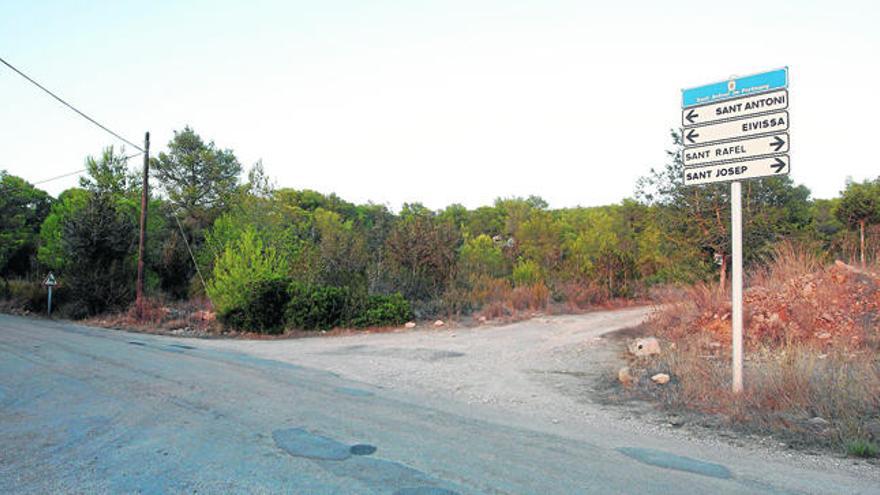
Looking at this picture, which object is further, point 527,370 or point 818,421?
point 527,370

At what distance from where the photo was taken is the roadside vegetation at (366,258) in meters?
18.4

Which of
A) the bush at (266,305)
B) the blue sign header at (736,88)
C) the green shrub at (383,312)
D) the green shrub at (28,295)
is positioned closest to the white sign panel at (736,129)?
the blue sign header at (736,88)

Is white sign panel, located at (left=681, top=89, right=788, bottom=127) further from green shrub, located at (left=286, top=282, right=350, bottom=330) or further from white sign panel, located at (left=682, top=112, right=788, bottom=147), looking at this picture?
green shrub, located at (left=286, top=282, right=350, bottom=330)

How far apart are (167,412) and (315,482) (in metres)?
3.37

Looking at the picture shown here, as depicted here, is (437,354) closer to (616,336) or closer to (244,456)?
(616,336)

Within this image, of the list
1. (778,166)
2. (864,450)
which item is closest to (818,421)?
(864,450)

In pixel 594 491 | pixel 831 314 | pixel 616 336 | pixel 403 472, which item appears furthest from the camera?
pixel 616 336

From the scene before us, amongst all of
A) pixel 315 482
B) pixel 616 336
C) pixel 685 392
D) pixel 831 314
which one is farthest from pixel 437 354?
pixel 315 482

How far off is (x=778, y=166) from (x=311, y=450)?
6537mm

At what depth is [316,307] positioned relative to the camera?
19734 mm

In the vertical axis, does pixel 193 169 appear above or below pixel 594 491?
above

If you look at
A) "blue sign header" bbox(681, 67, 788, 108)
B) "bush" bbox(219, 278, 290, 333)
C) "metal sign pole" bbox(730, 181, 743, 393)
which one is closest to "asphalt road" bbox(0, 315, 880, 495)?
"metal sign pole" bbox(730, 181, 743, 393)

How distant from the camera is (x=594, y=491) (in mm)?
4488

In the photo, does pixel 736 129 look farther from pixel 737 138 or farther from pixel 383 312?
pixel 383 312
